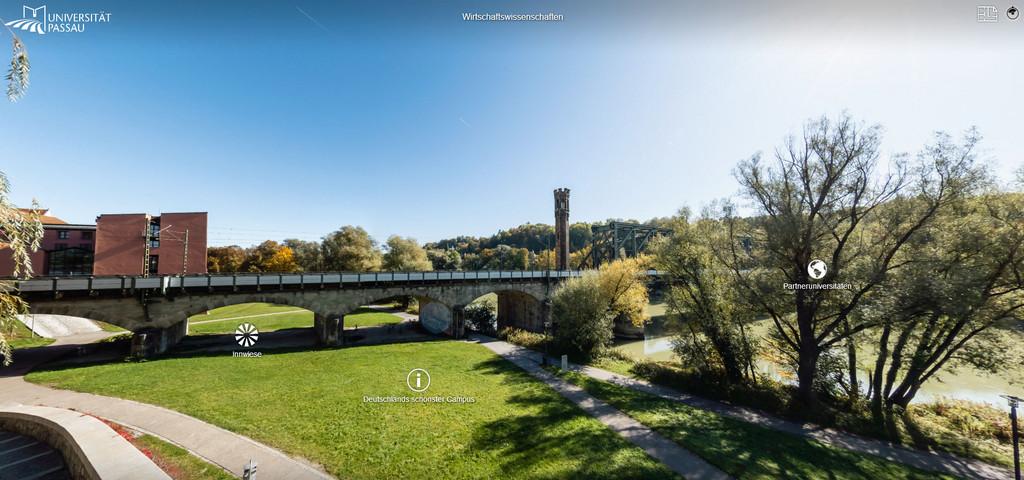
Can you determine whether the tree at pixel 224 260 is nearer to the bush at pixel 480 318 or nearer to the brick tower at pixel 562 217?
the bush at pixel 480 318

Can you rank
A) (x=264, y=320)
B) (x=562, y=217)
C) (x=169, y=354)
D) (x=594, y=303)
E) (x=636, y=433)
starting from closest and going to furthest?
1. (x=636, y=433)
2. (x=169, y=354)
3. (x=594, y=303)
4. (x=264, y=320)
5. (x=562, y=217)

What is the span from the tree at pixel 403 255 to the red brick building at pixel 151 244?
844 inches

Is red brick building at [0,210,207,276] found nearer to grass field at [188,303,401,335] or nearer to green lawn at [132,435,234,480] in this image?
grass field at [188,303,401,335]

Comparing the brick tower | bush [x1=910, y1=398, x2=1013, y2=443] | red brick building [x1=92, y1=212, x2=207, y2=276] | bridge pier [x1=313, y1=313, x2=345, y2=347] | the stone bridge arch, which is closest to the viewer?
bush [x1=910, y1=398, x2=1013, y2=443]

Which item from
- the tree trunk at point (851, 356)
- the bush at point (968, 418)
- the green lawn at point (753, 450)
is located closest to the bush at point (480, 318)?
the green lawn at point (753, 450)

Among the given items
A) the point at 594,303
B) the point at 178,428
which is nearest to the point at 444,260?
the point at 594,303

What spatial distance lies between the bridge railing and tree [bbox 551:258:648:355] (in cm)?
973

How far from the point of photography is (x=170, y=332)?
2191cm

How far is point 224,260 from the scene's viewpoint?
61.5 m

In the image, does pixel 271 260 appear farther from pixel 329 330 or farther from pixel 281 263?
pixel 329 330

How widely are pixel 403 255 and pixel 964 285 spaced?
51183mm

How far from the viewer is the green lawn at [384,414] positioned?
9.47 meters

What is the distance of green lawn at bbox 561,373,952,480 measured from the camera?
10250 millimetres

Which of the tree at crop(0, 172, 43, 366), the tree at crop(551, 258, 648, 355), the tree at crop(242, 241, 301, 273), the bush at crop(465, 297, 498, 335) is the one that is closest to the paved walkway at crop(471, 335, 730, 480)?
the tree at crop(551, 258, 648, 355)
